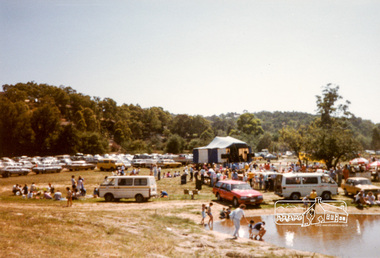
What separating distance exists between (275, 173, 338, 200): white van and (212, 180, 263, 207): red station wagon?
2.46 meters

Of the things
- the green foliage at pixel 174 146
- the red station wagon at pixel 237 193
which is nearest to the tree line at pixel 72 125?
the green foliage at pixel 174 146

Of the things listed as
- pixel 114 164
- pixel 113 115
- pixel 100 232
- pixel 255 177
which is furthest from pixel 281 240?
pixel 113 115

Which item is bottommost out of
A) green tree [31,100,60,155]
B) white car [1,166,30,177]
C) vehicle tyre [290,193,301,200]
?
vehicle tyre [290,193,301,200]

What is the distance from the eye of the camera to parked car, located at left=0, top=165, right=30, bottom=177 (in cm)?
3475

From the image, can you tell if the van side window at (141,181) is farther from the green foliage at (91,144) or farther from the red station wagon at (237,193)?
the green foliage at (91,144)

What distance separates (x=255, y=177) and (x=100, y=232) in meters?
17.7

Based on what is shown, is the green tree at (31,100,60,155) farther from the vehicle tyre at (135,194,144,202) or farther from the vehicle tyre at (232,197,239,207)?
the vehicle tyre at (232,197,239,207)

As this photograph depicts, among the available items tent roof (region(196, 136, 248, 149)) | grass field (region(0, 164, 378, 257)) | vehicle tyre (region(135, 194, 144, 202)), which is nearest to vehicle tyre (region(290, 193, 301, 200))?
grass field (region(0, 164, 378, 257))

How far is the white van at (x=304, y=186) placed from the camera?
1962cm

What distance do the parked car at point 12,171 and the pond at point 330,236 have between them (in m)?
30.9

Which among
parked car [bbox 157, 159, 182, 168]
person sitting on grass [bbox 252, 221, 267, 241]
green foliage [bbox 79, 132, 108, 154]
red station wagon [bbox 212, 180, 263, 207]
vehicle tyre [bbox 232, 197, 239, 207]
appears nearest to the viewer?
person sitting on grass [bbox 252, 221, 267, 241]

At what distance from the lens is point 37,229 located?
34.6 ft

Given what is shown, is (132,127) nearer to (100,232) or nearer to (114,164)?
(114,164)

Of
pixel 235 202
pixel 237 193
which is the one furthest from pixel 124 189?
pixel 237 193
